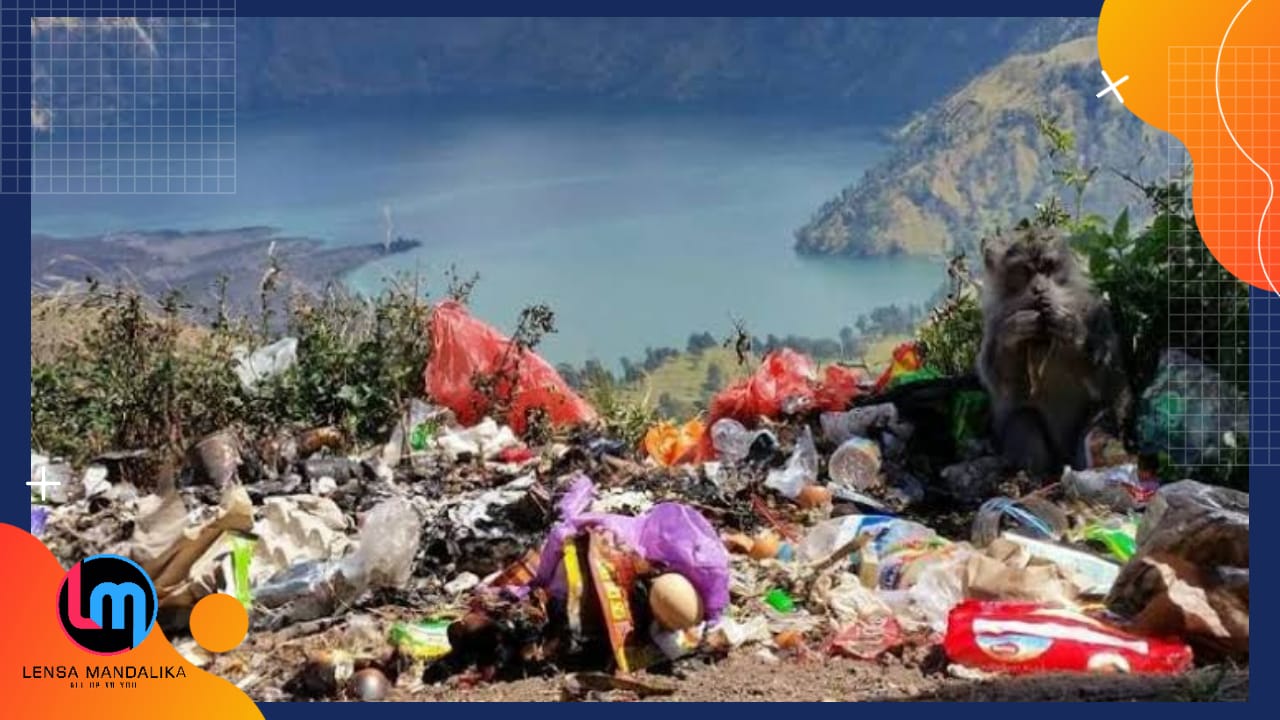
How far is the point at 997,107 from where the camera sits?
1419 centimetres

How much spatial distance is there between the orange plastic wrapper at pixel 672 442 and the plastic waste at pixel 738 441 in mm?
117

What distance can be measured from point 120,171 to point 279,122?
13080mm

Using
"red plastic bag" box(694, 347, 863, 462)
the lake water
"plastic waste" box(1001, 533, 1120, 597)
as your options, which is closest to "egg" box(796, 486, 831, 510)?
"red plastic bag" box(694, 347, 863, 462)

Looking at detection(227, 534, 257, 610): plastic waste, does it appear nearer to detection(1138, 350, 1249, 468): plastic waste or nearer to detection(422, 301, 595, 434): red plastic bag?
detection(422, 301, 595, 434): red plastic bag

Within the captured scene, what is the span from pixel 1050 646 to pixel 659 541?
1130mm

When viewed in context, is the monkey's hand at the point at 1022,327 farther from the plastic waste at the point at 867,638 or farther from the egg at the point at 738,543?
the plastic waste at the point at 867,638

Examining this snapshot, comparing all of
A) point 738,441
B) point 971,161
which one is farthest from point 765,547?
point 971,161

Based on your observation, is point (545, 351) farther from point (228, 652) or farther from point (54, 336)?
point (228, 652)

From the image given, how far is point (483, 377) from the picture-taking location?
22.7 feet

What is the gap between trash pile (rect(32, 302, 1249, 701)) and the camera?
435 cm

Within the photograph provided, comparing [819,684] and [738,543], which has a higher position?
[738,543]

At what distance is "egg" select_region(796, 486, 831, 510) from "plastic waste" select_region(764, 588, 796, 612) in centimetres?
95

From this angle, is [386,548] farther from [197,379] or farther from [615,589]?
[197,379]

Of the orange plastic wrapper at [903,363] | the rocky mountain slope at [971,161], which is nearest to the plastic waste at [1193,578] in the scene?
the orange plastic wrapper at [903,363]
